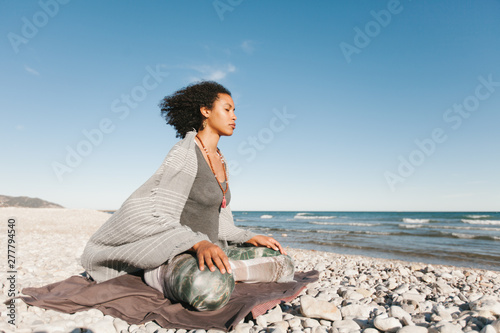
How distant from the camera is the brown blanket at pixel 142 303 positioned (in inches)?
86.3

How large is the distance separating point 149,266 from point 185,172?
862 mm

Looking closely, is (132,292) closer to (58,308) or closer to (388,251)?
(58,308)

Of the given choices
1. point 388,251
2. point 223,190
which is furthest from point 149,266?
point 388,251

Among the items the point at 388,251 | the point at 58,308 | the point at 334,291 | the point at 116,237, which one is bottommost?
the point at 388,251

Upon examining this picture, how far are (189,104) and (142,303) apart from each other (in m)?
2.25

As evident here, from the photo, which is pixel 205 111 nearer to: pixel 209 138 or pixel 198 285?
pixel 209 138

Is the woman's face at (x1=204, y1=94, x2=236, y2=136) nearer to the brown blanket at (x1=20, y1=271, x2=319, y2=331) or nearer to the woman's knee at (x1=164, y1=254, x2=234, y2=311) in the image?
the woman's knee at (x1=164, y1=254, x2=234, y2=311)

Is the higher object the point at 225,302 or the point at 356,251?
the point at 225,302

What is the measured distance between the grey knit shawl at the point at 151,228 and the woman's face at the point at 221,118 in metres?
0.54

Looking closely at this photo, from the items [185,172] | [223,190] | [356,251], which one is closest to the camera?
[185,172]

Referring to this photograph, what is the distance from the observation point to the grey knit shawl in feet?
7.83

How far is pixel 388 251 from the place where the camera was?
413 inches

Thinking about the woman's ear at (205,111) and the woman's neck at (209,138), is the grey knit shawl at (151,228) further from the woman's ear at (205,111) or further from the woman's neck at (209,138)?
the woman's ear at (205,111)

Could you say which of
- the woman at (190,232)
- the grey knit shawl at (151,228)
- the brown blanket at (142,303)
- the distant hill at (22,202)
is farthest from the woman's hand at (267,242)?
the distant hill at (22,202)
